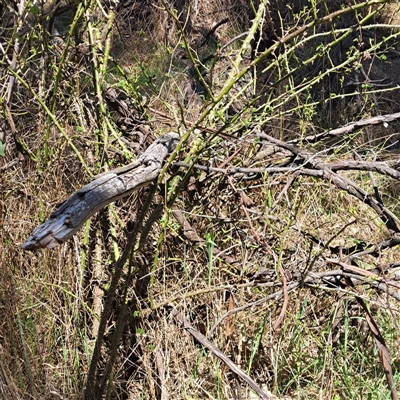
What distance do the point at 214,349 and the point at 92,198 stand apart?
98 cm

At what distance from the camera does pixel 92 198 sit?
1.88 metres

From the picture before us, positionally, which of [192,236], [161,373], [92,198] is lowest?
[161,373]

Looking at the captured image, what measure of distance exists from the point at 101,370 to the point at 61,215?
1.17 meters

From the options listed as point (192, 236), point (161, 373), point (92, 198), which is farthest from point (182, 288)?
point (92, 198)

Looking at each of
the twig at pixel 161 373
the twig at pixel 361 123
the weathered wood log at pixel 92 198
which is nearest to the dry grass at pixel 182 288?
the twig at pixel 161 373

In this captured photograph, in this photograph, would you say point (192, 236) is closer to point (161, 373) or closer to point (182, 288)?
point (182, 288)

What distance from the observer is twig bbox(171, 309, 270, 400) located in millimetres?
2430

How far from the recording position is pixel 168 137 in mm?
2484

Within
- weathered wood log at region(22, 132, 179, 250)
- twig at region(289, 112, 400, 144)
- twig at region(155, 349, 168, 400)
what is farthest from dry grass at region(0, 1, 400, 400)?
weathered wood log at region(22, 132, 179, 250)

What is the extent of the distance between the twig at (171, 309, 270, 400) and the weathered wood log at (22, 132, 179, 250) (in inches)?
28.4

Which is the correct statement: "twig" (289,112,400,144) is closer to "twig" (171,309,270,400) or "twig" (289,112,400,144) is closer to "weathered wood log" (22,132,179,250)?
"weathered wood log" (22,132,179,250)

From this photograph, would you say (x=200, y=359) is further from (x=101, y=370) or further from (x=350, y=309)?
(x=350, y=309)

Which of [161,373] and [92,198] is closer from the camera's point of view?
[92,198]

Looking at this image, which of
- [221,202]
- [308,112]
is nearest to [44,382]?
[221,202]
